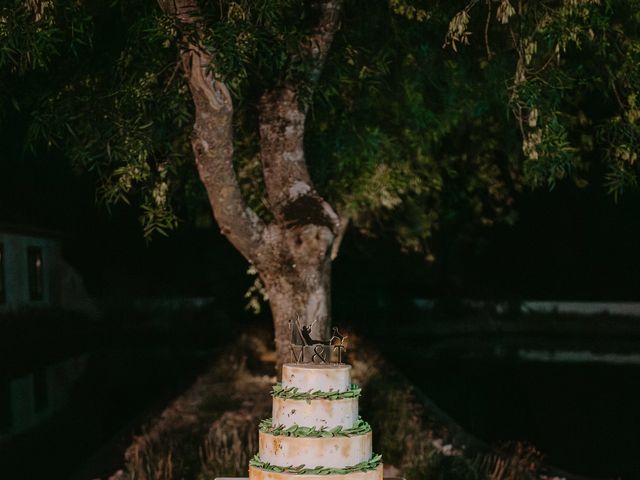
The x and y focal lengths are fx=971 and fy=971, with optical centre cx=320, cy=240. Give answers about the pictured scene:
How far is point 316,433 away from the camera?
24.6ft

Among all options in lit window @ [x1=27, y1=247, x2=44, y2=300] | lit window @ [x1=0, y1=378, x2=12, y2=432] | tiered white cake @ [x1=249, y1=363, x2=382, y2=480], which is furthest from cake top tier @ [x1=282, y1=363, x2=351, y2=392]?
lit window @ [x1=27, y1=247, x2=44, y2=300]

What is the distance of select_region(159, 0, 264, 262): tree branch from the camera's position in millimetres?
11102

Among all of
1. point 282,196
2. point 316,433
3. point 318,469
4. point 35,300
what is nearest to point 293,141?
point 282,196

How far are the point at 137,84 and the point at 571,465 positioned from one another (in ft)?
29.3

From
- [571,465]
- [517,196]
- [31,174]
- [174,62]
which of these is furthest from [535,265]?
[174,62]

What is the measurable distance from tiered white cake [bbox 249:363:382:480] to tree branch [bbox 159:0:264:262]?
446 centimetres

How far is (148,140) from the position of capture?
11.8 metres

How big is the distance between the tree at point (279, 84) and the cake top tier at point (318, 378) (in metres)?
4.03

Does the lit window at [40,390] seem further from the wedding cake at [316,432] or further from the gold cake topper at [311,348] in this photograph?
the wedding cake at [316,432]

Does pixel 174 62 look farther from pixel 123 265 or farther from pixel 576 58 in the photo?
pixel 123 265

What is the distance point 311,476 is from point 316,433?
33cm

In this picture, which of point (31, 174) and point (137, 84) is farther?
point (31, 174)

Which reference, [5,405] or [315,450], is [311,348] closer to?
[315,450]

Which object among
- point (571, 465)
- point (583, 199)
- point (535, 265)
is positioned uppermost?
point (583, 199)
